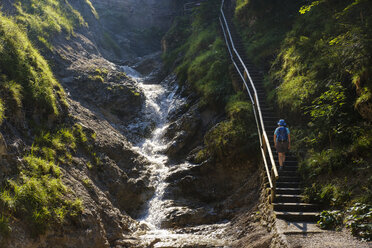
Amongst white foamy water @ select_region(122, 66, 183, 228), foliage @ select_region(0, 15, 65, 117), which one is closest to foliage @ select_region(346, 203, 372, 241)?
white foamy water @ select_region(122, 66, 183, 228)

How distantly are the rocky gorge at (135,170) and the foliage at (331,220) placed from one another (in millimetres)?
1304

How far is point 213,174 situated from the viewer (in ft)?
38.7

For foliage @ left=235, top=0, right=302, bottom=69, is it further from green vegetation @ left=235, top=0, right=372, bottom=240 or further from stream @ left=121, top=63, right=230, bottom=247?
stream @ left=121, top=63, right=230, bottom=247

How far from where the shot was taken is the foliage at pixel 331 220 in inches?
252

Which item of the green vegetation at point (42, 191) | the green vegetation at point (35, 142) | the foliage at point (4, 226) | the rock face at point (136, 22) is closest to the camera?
the foliage at point (4, 226)

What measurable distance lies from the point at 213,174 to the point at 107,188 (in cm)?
412

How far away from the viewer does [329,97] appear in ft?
29.8

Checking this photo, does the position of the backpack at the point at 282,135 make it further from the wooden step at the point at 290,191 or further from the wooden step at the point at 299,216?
the wooden step at the point at 299,216

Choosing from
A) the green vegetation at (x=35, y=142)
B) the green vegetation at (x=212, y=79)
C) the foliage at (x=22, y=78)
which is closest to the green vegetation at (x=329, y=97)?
the green vegetation at (x=212, y=79)

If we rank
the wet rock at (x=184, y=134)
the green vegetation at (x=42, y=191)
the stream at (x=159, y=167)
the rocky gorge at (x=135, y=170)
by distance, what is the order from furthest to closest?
the wet rock at (x=184, y=134), the stream at (x=159, y=167), the rocky gorge at (x=135, y=170), the green vegetation at (x=42, y=191)

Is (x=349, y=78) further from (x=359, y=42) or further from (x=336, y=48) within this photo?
(x=336, y=48)

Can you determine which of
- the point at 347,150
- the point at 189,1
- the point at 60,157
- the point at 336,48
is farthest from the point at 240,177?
the point at 189,1

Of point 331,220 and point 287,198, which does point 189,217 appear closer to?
point 287,198

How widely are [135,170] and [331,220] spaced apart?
7938 millimetres
